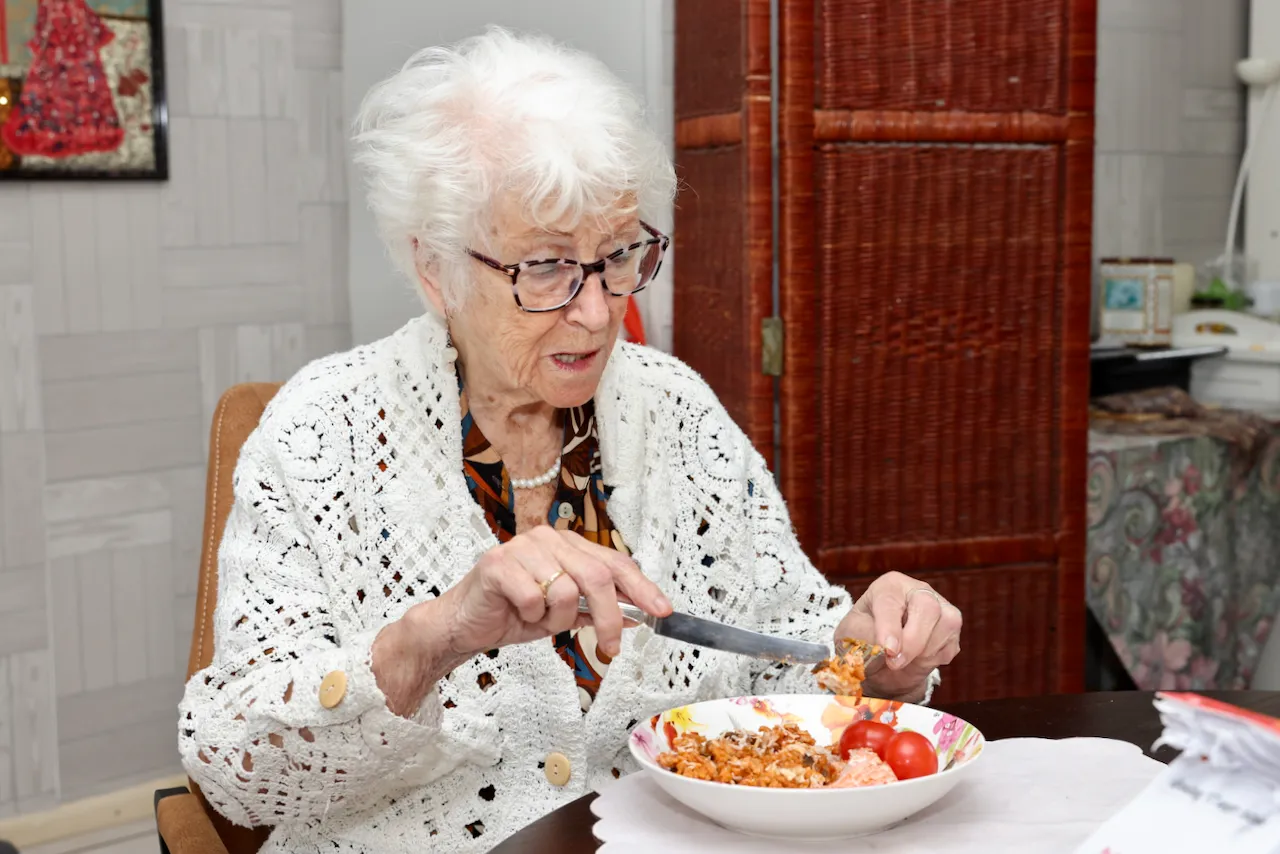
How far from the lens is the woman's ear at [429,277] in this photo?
154 cm

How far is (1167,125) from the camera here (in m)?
3.78

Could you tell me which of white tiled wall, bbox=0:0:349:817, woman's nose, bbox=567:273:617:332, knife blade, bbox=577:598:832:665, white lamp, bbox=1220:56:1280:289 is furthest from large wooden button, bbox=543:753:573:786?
white lamp, bbox=1220:56:1280:289

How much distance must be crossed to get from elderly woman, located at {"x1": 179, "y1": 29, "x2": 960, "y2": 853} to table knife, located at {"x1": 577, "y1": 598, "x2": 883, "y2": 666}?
0.19 feet

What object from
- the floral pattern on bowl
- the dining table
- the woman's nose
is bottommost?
the dining table

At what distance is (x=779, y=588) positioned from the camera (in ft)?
5.40

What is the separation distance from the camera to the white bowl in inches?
39.9

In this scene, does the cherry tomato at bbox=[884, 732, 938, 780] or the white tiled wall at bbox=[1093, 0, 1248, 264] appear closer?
the cherry tomato at bbox=[884, 732, 938, 780]

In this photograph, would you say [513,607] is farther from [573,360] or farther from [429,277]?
[429,277]

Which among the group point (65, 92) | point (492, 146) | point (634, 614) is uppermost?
point (65, 92)

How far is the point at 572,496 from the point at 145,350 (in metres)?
1.38

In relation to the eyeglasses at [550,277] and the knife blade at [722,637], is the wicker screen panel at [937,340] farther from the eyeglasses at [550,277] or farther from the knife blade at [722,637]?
the knife blade at [722,637]

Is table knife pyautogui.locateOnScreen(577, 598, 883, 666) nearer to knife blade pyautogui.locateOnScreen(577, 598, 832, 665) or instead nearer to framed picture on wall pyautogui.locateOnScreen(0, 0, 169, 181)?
knife blade pyautogui.locateOnScreen(577, 598, 832, 665)

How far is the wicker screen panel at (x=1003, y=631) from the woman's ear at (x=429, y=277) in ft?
4.63


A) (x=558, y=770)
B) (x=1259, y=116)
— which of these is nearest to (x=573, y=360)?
(x=558, y=770)
